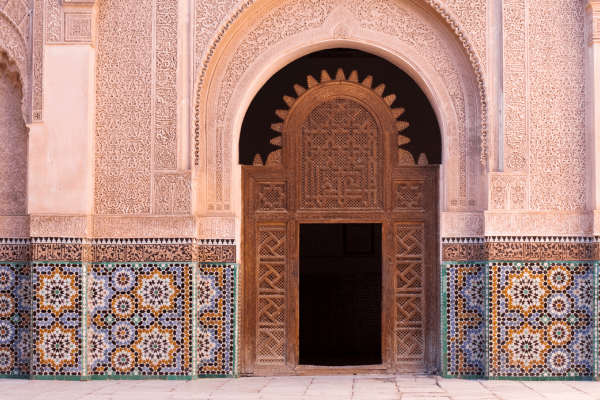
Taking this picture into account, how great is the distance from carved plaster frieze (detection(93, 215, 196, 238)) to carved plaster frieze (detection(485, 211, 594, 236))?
198 centimetres

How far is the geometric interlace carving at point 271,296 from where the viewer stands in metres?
4.79

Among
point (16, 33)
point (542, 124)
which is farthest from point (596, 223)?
point (16, 33)

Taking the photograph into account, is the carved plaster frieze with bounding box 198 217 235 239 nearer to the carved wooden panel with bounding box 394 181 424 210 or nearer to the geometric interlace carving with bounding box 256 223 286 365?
the geometric interlace carving with bounding box 256 223 286 365

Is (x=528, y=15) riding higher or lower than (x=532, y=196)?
higher

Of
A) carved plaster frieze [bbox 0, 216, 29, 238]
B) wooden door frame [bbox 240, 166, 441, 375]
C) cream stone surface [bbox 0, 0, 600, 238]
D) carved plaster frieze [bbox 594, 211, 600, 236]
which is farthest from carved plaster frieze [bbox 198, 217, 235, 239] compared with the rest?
carved plaster frieze [bbox 594, 211, 600, 236]

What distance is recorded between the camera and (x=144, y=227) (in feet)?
14.6

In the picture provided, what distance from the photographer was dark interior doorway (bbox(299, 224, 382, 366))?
22.6 ft

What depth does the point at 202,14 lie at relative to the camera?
4.57 m

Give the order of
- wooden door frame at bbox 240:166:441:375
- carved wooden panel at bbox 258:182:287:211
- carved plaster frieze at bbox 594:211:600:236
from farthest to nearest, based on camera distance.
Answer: carved wooden panel at bbox 258:182:287:211
wooden door frame at bbox 240:166:441:375
carved plaster frieze at bbox 594:211:600:236

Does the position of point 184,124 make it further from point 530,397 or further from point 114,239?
point 530,397

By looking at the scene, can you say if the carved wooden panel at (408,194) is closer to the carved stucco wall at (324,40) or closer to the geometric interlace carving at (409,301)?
the geometric interlace carving at (409,301)

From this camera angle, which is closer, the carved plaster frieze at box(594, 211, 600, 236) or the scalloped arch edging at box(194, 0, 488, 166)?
the carved plaster frieze at box(594, 211, 600, 236)

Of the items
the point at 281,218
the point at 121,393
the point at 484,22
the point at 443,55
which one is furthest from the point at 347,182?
the point at 121,393

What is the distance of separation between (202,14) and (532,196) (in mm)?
2531
